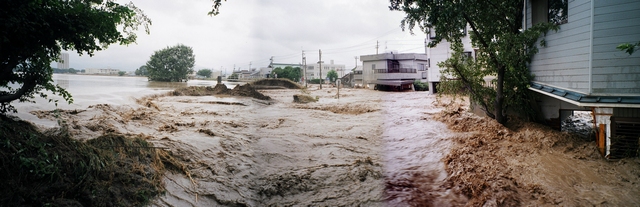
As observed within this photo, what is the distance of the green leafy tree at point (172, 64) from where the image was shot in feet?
143

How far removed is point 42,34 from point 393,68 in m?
34.1

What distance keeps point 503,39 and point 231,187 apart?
964 cm

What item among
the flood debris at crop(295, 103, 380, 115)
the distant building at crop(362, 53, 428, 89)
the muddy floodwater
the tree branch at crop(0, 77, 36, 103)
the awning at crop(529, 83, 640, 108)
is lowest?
the muddy floodwater

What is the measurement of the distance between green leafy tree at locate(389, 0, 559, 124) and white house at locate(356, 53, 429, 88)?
24.5 m

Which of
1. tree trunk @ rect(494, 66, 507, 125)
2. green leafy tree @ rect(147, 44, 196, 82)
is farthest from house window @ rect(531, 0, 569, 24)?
green leafy tree @ rect(147, 44, 196, 82)

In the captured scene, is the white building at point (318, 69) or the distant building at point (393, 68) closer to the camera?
the distant building at point (393, 68)

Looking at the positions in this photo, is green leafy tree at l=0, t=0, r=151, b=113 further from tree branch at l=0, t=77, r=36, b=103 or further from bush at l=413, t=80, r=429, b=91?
bush at l=413, t=80, r=429, b=91

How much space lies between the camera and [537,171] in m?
6.88

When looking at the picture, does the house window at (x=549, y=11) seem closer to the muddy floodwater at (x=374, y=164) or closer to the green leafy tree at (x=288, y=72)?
the muddy floodwater at (x=374, y=164)

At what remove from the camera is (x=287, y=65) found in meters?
44.0

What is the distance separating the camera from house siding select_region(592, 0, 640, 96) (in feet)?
21.9

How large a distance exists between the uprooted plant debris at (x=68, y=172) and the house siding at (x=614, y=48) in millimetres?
10008

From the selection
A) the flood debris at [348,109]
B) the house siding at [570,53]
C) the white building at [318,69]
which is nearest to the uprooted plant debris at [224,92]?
the flood debris at [348,109]

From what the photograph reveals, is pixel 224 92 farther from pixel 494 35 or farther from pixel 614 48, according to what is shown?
pixel 614 48
